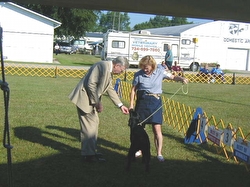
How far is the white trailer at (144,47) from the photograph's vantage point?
25719 mm

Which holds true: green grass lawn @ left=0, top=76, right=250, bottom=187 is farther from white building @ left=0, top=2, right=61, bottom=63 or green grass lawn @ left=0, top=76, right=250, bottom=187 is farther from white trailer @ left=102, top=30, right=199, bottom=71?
white building @ left=0, top=2, right=61, bottom=63

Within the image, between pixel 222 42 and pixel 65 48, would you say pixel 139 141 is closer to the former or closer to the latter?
pixel 222 42

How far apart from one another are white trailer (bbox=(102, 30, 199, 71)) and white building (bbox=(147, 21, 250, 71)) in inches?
97.3

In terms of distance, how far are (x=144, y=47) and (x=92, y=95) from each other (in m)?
22.2

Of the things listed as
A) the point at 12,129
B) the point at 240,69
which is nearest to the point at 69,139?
the point at 12,129

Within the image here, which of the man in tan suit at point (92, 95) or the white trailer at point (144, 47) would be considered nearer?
the man in tan suit at point (92, 95)

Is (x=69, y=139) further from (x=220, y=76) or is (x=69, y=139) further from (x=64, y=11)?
(x=64, y=11)

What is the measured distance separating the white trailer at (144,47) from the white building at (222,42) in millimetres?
2471

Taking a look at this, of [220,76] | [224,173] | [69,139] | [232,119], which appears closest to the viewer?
[224,173]

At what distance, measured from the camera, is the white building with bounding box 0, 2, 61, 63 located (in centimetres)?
2656

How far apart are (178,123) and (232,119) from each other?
197 cm

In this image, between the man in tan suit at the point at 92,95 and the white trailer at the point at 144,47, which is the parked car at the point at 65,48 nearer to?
the white trailer at the point at 144,47

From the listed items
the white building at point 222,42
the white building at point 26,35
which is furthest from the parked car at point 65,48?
the white building at point 26,35

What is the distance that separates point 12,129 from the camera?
627 cm
